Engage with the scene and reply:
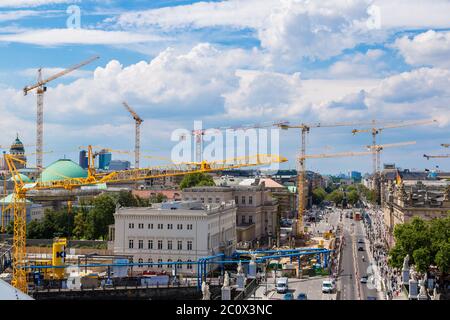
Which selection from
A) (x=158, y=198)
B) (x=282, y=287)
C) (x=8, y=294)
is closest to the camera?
(x=8, y=294)

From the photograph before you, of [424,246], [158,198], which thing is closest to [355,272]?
[424,246]

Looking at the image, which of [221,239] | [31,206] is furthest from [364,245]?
[31,206]

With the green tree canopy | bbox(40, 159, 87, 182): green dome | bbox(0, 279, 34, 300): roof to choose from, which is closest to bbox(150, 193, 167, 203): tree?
bbox(40, 159, 87, 182): green dome

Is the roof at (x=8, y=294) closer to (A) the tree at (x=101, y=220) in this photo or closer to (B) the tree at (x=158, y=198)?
(A) the tree at (x=101, y=220)

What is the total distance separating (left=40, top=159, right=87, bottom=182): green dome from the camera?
10025cm

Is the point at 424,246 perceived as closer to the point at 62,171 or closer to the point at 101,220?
the point at 101,220

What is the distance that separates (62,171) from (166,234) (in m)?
57.0

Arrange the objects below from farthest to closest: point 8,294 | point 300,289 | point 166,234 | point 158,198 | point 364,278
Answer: point 158,198
point 166,234
point 364,278
point 300,289
point 8,294

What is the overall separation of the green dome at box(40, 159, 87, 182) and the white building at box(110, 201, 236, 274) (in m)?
51.0

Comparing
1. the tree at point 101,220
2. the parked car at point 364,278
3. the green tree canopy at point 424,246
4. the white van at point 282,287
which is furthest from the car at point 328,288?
the tree at point 101,220

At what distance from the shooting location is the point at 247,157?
71312mm

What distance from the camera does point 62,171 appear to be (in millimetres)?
102062

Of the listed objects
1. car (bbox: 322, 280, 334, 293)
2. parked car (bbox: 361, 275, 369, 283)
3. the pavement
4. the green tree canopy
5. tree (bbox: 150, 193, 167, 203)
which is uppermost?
tree (bbox: 150, 193, 167, 203)

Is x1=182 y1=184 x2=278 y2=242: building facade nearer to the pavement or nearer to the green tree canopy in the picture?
the pavement
